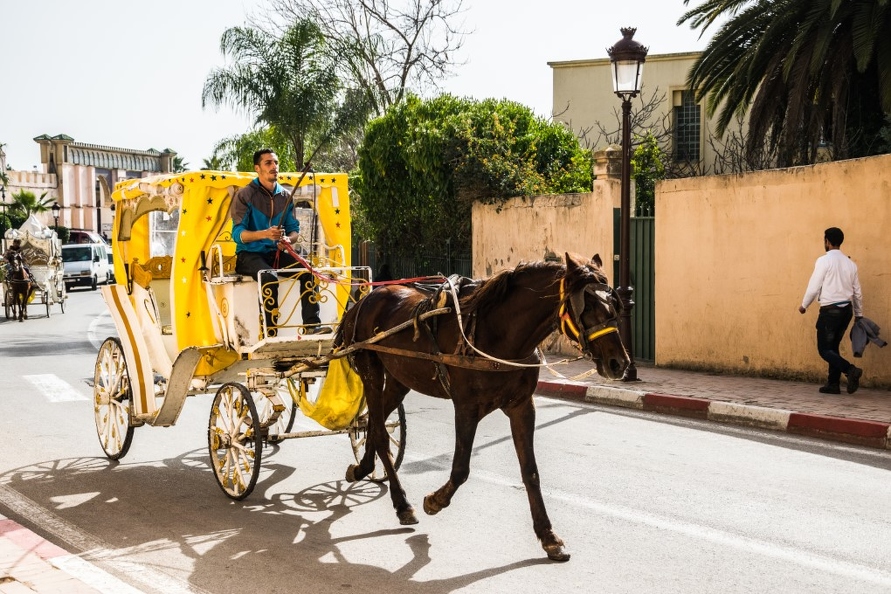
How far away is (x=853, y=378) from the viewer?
416 inches

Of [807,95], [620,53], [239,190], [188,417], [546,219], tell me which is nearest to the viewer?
[239,190]

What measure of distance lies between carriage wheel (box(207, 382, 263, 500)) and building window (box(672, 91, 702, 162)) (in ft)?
73.7

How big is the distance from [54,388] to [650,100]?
20646mm

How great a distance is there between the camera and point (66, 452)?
8445 mm

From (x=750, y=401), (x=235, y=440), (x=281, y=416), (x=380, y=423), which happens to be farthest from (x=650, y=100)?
(x=235, y=440)

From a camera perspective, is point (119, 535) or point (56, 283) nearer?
point (119, 535)

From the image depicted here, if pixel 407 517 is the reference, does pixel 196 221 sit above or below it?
above

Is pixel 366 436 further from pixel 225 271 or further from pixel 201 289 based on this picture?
pixel 225 271

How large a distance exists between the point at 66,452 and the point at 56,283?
2252 cm

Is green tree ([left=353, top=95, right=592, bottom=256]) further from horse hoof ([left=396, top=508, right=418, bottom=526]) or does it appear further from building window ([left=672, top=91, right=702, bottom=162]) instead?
horse hoof ([left=396, top=508, right=418, bottom=526])

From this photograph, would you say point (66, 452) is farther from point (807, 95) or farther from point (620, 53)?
point (807, 95)

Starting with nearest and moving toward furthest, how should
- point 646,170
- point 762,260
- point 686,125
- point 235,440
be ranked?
point 235,440, point 762,260, point 646,170, point 686,125

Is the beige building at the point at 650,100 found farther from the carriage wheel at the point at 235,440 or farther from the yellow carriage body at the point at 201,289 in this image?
the carriage wheel at the point at 235,440

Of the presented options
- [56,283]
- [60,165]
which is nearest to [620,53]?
[56,283]
